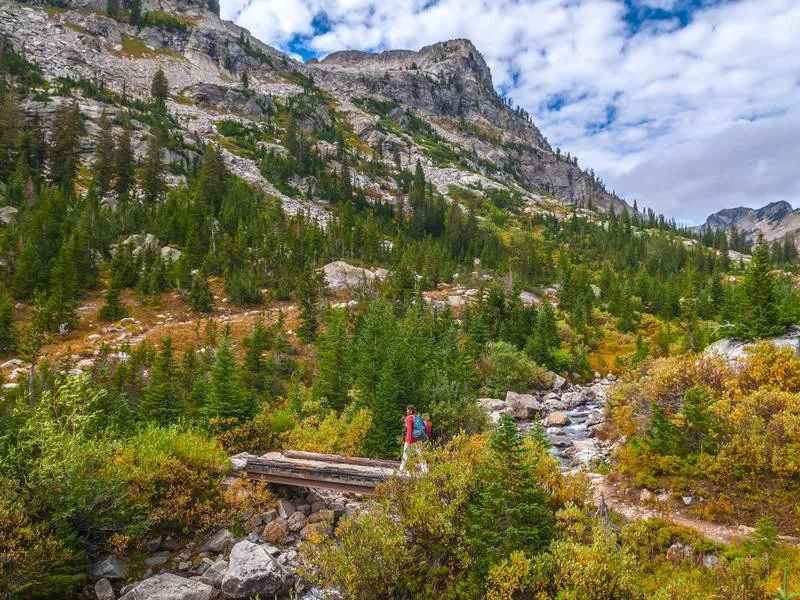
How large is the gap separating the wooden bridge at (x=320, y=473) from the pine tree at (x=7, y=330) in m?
Answer: 31.8

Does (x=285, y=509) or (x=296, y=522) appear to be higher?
(x=285, y=509)

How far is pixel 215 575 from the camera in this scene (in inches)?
375

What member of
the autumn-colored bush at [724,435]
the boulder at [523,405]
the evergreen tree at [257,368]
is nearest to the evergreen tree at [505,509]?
the autumn-colored bush at [724,435]

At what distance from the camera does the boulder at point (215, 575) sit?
937 centimetres

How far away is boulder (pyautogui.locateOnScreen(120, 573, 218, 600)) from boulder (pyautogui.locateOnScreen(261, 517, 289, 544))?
2112mm

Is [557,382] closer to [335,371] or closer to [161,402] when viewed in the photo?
[335,371]

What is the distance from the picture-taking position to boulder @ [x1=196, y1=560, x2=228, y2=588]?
937cm

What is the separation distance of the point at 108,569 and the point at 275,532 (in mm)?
3597

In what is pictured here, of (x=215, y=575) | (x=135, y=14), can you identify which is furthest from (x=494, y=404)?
(x=135, y=14)

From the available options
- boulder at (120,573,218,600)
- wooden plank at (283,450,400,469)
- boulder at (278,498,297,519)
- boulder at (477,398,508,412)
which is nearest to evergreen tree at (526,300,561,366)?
boulder at (477,398,508,412)

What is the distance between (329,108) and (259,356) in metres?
181

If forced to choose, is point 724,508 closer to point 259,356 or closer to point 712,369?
point 712,369

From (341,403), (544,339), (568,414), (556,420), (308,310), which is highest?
(308,310)

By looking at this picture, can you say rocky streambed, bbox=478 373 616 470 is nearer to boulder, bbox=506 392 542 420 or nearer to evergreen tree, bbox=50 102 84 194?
boulder, bbox=506 392 542 420
